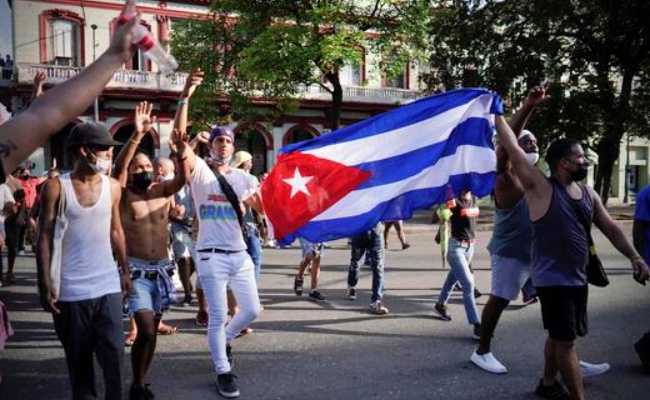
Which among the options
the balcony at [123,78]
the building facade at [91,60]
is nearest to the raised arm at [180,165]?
the building facade at [91,60]

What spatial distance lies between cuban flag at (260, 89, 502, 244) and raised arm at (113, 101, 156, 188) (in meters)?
1.46

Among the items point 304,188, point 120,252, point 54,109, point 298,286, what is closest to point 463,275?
point 304,188

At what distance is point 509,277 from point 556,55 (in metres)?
20.0

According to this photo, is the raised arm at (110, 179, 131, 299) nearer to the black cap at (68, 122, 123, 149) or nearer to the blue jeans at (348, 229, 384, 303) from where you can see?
the black cap at (68, 122, 123, 149)

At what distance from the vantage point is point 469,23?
22.3 meters

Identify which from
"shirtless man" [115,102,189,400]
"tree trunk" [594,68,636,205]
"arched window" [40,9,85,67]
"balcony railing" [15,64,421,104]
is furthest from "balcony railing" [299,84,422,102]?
"shirtless man" [115,102,189,400]

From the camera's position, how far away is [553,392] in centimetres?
438

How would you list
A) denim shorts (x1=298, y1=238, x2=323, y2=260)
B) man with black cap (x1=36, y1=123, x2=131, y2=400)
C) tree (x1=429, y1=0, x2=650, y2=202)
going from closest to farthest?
man with black cap (x1=36, y1=123, x2=131, y2=400), denim shorts (x1=298, y1=238, x2=323, y2=260), tree (x1=429, y1=0, x2=650, y2=202)

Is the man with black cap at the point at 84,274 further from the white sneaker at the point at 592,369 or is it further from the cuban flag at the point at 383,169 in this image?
the white sneaker at the point at 592,369

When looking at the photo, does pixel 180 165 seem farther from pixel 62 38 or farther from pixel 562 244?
pixel 62 38

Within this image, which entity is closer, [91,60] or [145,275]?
[145,275]

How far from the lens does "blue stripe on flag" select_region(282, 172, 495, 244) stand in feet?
17.0

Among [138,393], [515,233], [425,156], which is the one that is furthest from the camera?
[425,156]

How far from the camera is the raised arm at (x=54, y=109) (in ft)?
5.33
